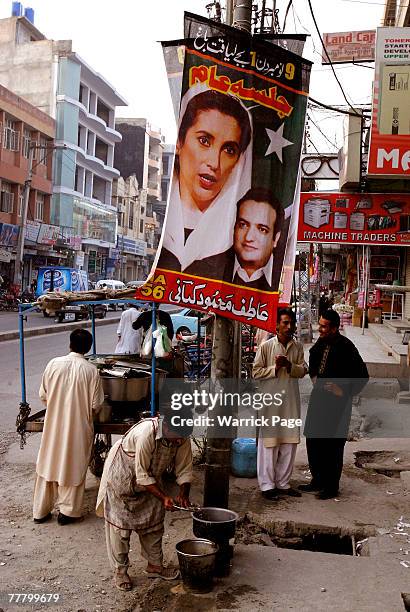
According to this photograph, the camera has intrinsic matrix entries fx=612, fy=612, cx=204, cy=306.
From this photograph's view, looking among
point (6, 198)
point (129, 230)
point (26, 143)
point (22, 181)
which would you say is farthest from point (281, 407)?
point (129, 230)

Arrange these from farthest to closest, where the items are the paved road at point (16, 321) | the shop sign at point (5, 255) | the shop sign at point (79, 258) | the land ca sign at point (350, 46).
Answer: the shop sign at point (79, 258)
the shop sign at point (5, 255)
the paved road at point (16, 321)
the land ca sign at point (350, 46)

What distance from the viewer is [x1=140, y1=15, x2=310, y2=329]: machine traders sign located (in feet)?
14.5

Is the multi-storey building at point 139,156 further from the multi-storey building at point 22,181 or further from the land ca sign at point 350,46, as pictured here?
the land ca sign at point 350,46

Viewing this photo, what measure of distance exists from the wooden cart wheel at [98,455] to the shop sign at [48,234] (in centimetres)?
2999

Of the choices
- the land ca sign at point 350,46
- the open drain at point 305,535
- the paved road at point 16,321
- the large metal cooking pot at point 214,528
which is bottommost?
the open drain at point 305,535

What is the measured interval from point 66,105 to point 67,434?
40845 millimetres

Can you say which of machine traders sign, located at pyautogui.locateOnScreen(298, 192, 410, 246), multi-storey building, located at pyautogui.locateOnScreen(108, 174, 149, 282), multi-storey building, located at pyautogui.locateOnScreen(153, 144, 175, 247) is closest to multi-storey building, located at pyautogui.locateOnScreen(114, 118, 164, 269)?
multi-storey building, located at pyautogui.locateOnScreen(108, 174, 149, 282)

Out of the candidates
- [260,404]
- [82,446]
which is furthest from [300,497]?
[82,446]

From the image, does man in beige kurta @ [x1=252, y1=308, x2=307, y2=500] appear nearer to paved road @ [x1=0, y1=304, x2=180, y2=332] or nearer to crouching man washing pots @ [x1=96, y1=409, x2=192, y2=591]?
crouching man washing pots @ [x1=96, y1=409, x2=192, y2=591]

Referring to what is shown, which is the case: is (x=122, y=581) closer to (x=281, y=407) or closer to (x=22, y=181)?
(x=281, y=407)

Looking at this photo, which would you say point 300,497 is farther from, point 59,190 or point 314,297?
point 59,190

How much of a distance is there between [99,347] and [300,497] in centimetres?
1158

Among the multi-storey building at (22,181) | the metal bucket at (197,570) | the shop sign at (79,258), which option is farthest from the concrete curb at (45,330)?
the shop sign at (79,258)

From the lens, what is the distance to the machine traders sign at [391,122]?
1113 cm
